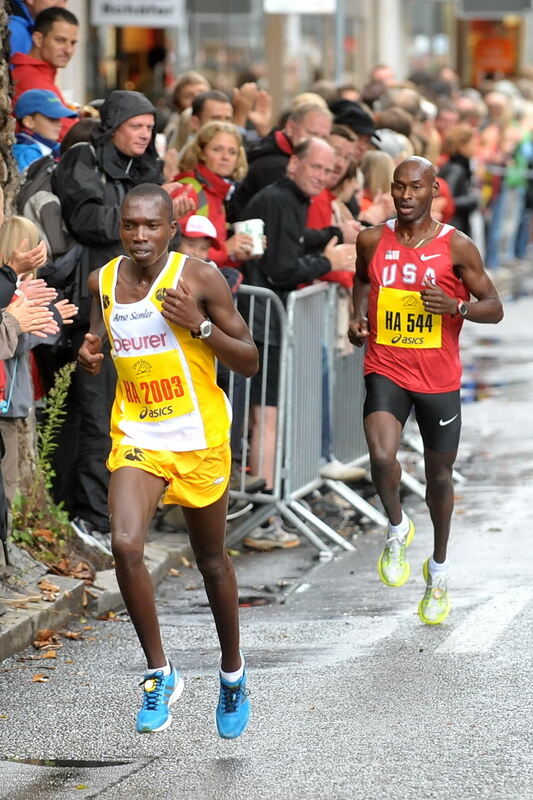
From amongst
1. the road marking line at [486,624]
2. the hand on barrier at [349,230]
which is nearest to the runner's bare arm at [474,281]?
the road marking line at [486,624]

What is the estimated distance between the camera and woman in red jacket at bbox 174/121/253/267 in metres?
10.2

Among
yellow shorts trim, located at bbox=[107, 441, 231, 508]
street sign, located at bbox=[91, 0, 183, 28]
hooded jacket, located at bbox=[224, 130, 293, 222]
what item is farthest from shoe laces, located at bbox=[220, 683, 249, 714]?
street sign, located at bbox=[91, 0, 183, 28]

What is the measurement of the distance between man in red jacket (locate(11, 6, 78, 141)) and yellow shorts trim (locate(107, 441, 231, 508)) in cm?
473

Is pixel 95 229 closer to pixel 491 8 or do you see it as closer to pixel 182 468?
pixel 182 468

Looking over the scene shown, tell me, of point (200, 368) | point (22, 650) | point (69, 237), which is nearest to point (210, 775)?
point (200, 368)

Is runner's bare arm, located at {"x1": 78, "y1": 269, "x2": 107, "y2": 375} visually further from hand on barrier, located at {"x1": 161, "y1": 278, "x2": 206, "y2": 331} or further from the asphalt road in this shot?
the asphalt road

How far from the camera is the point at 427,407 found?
809cm

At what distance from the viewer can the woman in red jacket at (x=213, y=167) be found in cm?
1016

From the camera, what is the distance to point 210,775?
589 cm

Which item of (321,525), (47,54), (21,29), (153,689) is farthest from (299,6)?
(153,689)

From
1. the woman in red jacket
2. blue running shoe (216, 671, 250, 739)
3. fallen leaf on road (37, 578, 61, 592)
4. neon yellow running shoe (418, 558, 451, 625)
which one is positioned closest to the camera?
blue running shoe (216, 671, 250, 739)

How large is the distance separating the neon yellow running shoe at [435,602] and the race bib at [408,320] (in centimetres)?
109

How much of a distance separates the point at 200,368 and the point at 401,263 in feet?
6.83

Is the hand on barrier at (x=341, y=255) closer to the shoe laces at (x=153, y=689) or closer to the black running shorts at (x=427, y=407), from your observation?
the black running shorts at (x=427, y=407)
